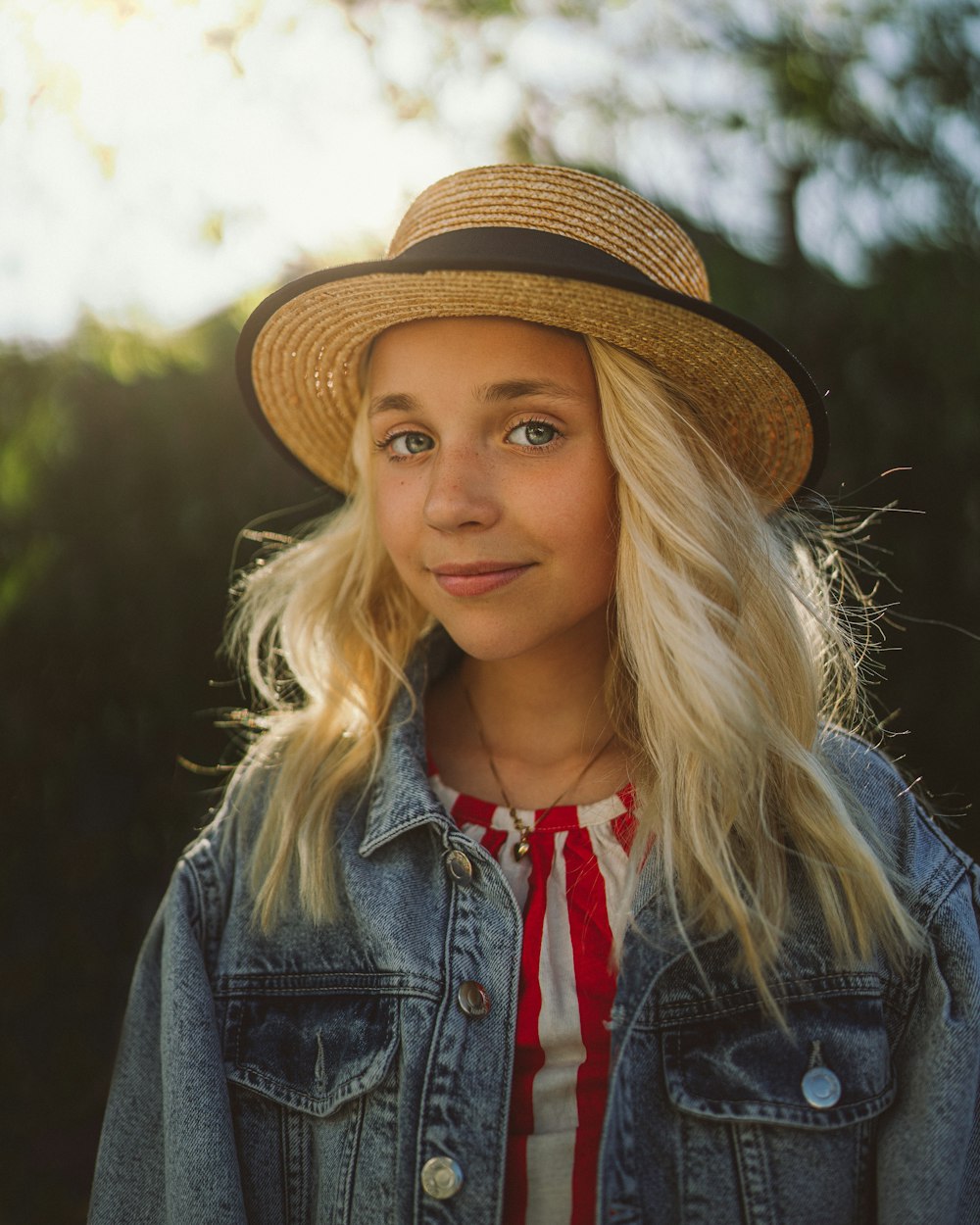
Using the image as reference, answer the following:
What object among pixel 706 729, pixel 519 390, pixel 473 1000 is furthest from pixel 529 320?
pixel 473 1000

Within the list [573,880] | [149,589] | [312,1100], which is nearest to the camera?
[312,1100]

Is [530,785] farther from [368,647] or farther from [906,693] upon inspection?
[906,693]

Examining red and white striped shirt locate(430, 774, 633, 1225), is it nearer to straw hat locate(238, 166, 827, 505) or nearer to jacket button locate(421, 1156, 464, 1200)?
jacket button locate(421, 1156, 464, 1200)

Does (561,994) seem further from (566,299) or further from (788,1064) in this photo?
(566,299)

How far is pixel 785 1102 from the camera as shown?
1.69m

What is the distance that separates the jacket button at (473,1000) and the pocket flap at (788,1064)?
0.31 meters

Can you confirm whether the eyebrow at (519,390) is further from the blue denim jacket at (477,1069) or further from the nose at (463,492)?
the blue denim jacket at (477,1069)

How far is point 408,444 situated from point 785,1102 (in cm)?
136

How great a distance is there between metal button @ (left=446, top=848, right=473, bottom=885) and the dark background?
122cm

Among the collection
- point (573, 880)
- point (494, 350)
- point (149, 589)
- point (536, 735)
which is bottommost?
point (573, 880)

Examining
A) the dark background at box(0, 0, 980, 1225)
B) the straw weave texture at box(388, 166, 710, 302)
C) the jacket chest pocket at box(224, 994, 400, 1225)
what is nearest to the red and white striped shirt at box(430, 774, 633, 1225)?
the jacket chest pocket at box(224, 994, 400, 1225)

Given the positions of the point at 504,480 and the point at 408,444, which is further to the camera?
the point at 408,444

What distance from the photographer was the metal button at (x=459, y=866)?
6.08ft

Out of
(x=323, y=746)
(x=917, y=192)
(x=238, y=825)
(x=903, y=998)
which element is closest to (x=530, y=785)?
(x=323, y=746)
